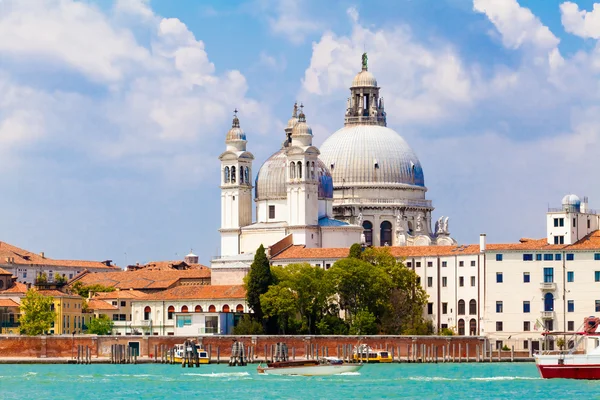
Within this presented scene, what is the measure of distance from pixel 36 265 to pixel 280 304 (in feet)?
169

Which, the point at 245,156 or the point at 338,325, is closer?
the point at 338,325

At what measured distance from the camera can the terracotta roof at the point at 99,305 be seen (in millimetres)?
125875

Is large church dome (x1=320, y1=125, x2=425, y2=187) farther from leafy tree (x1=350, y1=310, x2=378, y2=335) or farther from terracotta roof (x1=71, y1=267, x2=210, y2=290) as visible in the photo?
leafy tree (x1=350, y1=310, x2=378, y2=335)

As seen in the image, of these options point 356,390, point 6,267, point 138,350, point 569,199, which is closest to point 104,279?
point 6,267

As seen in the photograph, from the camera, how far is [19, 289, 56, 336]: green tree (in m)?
117

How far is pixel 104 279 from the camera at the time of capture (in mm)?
141250

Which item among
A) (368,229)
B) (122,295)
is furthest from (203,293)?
(368,229)

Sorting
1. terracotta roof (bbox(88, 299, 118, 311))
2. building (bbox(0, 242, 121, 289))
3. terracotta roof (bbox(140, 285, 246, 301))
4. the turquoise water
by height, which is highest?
building (bbox(0, 242, 121, 289))

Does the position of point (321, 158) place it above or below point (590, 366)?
above

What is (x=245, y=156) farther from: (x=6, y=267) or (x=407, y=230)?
(x=6, y=267)

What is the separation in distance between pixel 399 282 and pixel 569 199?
10.8 meters

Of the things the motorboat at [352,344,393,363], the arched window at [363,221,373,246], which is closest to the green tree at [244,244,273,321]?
the motorboat at [352,344,393,363]

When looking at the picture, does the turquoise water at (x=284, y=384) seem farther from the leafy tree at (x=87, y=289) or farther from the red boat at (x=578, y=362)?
the leafy tree at (x=87, y=289)

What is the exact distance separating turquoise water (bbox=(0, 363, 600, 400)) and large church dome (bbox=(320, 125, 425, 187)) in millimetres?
33045
